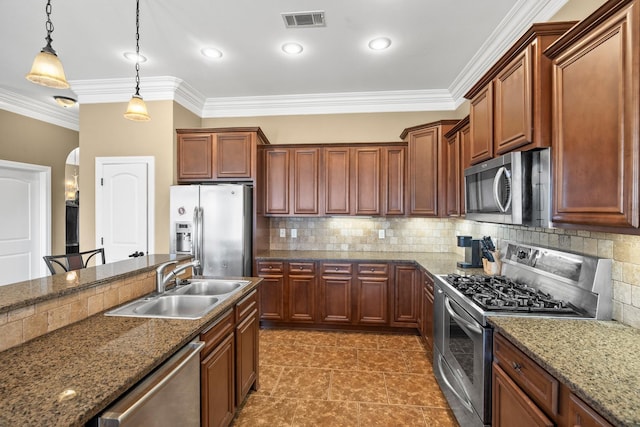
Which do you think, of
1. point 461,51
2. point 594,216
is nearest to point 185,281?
point 594,216

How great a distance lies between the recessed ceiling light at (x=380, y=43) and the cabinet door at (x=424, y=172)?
1117 mm

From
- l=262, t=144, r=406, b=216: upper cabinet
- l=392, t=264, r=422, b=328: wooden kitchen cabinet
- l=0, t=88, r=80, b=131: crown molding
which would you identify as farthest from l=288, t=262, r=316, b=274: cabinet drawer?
l=0, t=88, r=80, b=131: crown molding

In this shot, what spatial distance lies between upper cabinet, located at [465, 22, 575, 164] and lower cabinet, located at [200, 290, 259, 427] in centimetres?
204

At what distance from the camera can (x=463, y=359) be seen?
6.50ft

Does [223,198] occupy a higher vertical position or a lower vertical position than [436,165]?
lower

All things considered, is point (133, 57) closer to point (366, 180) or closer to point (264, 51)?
point (264, 51)

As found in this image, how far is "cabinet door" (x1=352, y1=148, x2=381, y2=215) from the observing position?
390 centimetres

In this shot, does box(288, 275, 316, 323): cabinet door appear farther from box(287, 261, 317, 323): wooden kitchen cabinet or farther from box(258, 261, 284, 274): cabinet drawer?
box(258, 261, 284, 274): cabinet drawer

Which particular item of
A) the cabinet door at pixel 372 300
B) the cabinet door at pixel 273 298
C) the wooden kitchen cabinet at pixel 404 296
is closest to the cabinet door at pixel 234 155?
the cabinet door at pixel 273 298

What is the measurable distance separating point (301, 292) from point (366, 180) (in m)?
1.64

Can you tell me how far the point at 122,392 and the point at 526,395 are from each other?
1.60 meters

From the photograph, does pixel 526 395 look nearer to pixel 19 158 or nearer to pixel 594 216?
pixel 594 216

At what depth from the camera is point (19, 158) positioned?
421 cm

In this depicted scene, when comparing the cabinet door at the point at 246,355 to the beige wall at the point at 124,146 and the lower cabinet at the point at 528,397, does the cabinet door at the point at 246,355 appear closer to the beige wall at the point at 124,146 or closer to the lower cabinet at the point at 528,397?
the lower cabinet at the point at 528,397
